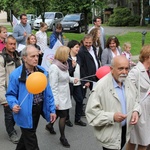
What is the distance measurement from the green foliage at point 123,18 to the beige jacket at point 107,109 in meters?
36.9

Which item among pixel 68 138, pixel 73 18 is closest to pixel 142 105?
pixel 68 138

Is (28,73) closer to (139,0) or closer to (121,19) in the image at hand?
(121,19)

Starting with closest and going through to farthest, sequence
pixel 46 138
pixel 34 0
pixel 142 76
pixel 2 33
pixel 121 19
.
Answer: pixel 142 76
pixel 46 138
pixel 2 33
pixel 34 0
pixel 121 19

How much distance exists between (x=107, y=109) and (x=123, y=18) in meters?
37.7

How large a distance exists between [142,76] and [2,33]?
3525 millimetres

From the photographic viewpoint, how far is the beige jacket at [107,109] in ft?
11.3

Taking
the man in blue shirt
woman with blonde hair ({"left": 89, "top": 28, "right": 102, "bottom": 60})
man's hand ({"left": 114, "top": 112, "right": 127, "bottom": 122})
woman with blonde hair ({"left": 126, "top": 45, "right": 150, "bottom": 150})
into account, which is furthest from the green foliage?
man's hand ({"left": 114, "top": 112, "right": 127, "bottom": 122})

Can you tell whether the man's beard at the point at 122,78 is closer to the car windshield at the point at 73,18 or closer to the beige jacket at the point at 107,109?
the beige jacket at the point at 107,109

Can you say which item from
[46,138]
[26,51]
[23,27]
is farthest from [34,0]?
[26,51]

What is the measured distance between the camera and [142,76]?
3.96 meters

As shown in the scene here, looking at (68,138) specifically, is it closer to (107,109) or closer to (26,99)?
(26,99)

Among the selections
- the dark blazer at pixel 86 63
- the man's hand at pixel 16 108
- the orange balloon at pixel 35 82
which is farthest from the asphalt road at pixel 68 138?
the orange balloon at pixel 35 82

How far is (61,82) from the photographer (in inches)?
208

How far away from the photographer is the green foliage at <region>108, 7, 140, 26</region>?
39469 millimetres
